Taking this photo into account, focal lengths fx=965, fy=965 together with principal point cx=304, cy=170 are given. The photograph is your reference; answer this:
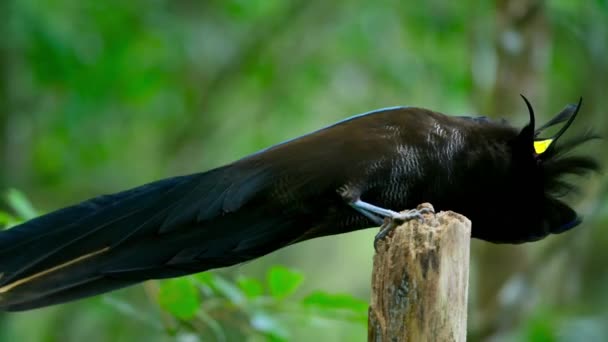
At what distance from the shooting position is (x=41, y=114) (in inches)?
241

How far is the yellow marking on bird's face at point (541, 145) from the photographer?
3.01 m

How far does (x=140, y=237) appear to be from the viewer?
2.73m

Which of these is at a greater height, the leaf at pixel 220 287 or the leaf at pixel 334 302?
the leaf at pixel 220 287

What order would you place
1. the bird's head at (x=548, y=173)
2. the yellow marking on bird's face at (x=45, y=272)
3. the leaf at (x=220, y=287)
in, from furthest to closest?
the leaf at (x=220, y=287) → the bird's head at (x=548, y=173) → the yellow marking on bird's face at (x=45, y=272)

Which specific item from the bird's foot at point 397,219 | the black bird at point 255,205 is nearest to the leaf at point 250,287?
the black bird at point 255,205

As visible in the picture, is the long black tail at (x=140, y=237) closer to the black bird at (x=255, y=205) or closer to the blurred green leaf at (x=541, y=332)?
the black bird at (x=255, y=205)

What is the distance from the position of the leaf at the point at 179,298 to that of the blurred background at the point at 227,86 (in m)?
2.08

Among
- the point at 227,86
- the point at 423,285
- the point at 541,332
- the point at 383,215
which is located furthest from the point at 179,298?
the point at 227,86

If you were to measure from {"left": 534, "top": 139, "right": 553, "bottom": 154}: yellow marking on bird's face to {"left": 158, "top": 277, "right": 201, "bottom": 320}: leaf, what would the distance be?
1159mm

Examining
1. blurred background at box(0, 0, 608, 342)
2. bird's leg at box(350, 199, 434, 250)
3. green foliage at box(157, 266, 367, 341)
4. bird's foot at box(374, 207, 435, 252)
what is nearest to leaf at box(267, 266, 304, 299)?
green foliage at box(157, 266, 367, 341)

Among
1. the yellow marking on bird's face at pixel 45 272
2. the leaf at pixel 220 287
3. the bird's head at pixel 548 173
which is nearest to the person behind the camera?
the yellow marking on bird's face at pixel 45 272

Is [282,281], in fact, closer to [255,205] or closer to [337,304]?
[337,304]

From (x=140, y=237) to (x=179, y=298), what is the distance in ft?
1.12

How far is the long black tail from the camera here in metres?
2.66
